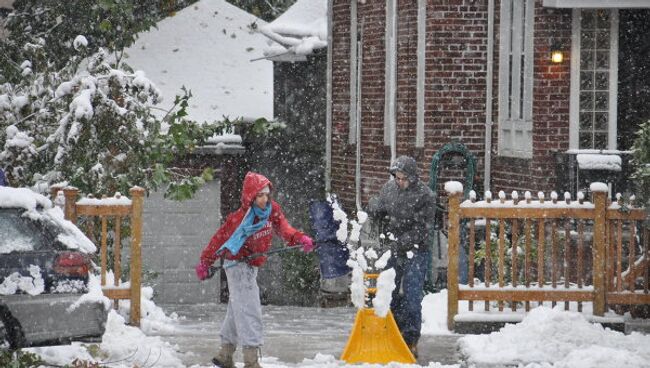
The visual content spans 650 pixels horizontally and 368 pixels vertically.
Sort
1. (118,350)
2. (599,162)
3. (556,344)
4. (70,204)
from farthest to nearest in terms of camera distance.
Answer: (599,162) → (70,204) → (556,344) → (118,350)

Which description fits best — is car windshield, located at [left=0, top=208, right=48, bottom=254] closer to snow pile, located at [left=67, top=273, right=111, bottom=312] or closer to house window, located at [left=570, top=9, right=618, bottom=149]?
snow pile, located at [left=67, top=273, right=111, bottom=312]

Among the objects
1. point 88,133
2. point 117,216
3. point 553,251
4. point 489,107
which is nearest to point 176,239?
point 489,107

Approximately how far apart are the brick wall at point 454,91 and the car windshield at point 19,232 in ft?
26.1

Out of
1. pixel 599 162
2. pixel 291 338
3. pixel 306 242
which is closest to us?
pixel 306 242

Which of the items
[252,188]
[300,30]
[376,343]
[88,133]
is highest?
[300,30]

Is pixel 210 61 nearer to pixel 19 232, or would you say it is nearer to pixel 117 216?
pixel 117 216

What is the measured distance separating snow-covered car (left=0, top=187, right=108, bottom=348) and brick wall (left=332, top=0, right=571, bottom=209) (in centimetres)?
774

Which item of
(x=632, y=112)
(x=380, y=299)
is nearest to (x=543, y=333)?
(x=380, y=299)

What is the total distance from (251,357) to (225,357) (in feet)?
1.02

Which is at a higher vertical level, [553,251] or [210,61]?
[210,61]

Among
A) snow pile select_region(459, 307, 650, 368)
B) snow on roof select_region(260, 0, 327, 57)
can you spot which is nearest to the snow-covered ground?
snow pile select_region(459, 307, 650, 368)

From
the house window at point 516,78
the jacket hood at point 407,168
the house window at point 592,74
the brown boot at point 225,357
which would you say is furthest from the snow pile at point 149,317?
the house window at point 592,74

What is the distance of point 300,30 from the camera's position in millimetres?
23938

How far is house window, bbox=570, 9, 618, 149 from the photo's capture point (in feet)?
54.7
